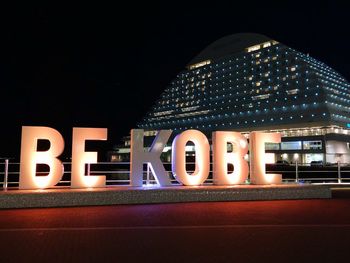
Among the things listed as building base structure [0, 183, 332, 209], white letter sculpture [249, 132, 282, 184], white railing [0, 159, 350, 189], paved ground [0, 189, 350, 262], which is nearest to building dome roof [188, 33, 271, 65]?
white railing [0, 159, 350, 189]

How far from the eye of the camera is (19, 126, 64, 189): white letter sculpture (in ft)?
30.0

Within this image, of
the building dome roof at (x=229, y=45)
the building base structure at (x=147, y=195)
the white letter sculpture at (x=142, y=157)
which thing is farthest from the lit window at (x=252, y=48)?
the white letter sculpture at (x=142, y=157)

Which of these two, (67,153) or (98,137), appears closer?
(98,137)

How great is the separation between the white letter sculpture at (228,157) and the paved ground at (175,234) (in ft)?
8.50

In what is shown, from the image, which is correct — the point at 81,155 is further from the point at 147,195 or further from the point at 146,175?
the point at 146,175

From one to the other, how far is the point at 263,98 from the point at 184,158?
67.9 metres

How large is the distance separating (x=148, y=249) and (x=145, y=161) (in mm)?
5794

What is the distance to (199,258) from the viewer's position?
13.4 feet

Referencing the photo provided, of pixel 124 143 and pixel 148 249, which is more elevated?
pixel 124 143

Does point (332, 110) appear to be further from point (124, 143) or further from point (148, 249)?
point (148, 249)

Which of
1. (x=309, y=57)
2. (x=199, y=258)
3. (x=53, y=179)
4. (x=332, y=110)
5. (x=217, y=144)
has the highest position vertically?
(x=309, y=57)

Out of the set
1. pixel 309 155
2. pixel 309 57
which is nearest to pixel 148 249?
pixel 309 155

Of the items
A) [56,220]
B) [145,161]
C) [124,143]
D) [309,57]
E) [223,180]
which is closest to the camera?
[56,220]

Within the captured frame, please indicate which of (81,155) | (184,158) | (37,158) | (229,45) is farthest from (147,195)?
(229,45)
